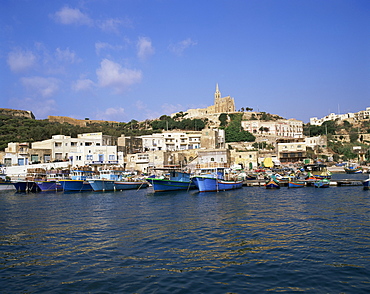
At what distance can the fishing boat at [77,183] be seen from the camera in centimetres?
3897

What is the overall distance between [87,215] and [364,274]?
51.7ft

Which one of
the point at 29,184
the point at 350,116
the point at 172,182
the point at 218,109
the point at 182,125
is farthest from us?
the point at 350,116

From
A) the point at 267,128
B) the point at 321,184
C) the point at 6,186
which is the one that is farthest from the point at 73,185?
the point at 267,128

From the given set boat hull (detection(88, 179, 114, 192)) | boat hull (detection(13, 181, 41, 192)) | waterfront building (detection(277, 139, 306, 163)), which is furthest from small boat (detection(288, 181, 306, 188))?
boat hull (detection(13, 181, 41, 192))

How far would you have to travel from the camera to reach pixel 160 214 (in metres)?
20.6

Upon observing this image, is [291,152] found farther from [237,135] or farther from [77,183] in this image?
[77,183]

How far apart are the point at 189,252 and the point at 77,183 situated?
29.9 meters

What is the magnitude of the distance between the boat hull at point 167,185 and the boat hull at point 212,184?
3.60 meters

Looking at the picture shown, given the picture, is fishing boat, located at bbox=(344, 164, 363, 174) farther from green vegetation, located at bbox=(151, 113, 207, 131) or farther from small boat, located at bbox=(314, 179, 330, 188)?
green vegetation, located at bbox=(151, 113, 207, 131)

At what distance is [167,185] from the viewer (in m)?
36.7

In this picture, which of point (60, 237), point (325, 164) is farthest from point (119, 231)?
point (325, 164)

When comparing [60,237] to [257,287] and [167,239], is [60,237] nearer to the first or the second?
[167,239]

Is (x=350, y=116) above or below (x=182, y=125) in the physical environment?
above

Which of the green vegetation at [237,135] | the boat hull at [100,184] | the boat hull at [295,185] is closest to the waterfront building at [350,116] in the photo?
the green vegetation at [237,135]
